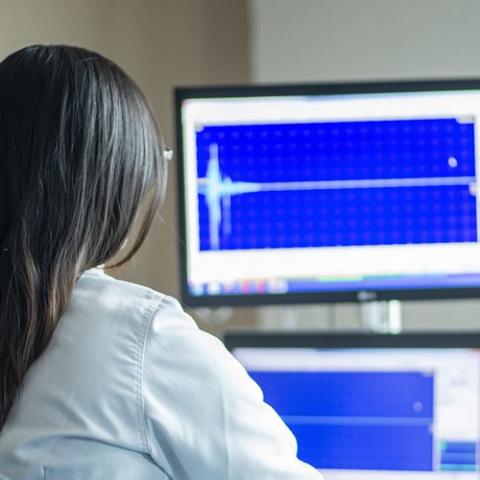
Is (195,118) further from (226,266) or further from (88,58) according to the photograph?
(88,58)

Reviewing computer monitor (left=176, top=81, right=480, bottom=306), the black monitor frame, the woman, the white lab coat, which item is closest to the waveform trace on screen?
computer monitor (left=176, top=81, right=480, bottom=306)

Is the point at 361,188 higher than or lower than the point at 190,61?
lower

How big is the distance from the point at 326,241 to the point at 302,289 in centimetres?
8


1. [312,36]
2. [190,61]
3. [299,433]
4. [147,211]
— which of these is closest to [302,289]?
[299,433]

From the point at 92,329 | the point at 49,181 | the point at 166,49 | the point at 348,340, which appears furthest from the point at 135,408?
the point at 166,49

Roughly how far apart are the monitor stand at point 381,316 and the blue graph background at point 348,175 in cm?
16

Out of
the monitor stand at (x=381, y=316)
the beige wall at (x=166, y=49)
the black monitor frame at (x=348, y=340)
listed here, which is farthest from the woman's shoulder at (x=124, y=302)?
the beige wall at (x=166, y=49)

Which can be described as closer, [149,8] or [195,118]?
[195,118]

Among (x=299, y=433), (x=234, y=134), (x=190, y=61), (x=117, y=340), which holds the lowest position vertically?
(x=299, y=433)

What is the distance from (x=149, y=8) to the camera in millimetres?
1757

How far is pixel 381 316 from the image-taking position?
4.84 ft

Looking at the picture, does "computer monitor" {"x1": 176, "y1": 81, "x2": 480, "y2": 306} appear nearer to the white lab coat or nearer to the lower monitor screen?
the lower monitor screen

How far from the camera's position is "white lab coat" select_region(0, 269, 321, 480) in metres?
0.79

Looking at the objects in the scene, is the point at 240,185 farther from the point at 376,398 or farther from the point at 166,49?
the point at 166,49
